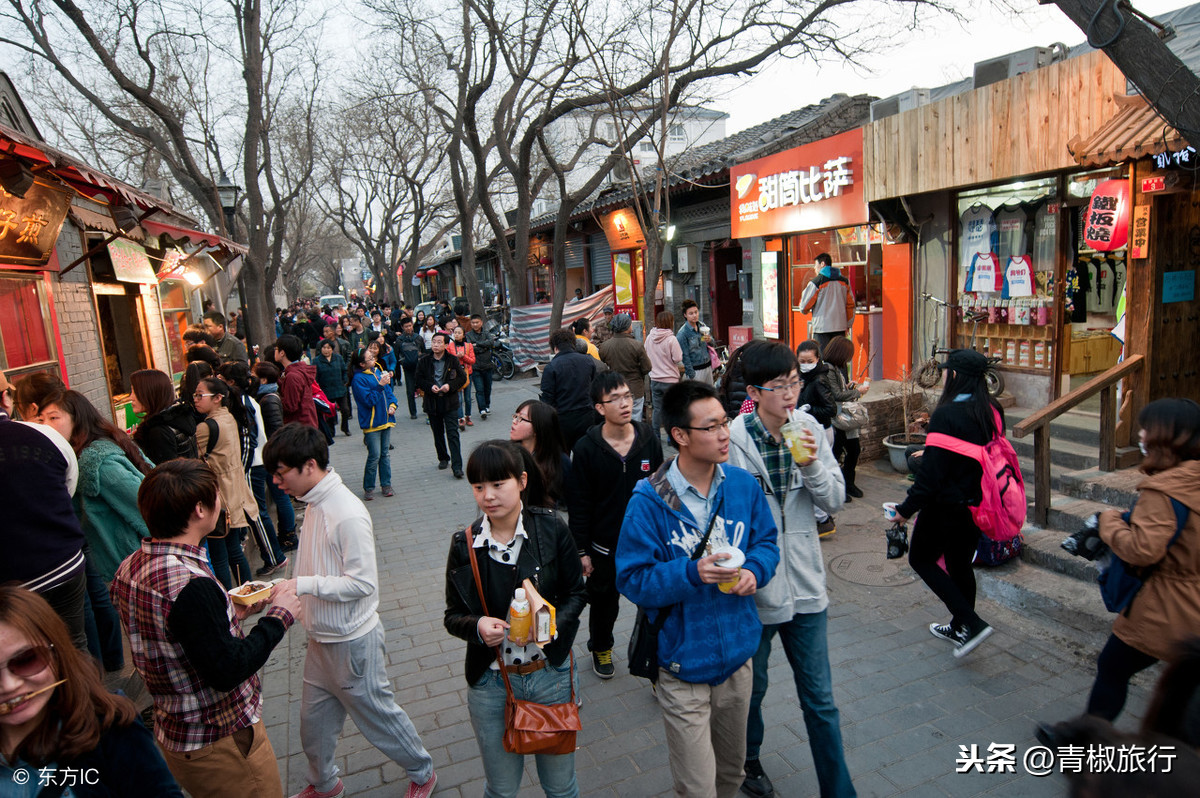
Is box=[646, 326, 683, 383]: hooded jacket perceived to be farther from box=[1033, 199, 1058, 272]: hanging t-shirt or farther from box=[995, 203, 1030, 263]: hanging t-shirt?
box=[1033, 199, 1058, 272]: hanging t-shirt

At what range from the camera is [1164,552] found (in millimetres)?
2779

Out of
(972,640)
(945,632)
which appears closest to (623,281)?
(945,632)

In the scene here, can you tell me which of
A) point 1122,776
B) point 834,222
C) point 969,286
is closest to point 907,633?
point 1122,776

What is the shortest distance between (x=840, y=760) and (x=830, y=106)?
1391 cm

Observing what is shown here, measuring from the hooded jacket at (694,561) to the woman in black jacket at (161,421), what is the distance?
3.83m

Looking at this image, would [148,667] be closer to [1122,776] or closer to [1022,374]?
[1122,776]

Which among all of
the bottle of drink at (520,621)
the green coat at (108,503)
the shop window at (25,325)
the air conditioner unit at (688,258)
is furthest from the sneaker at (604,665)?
the air conditioner unit at (688,258)

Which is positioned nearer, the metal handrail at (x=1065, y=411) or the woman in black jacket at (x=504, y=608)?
the woman in black jacket at (x=504, y=608)

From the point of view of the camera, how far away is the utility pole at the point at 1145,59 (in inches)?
146

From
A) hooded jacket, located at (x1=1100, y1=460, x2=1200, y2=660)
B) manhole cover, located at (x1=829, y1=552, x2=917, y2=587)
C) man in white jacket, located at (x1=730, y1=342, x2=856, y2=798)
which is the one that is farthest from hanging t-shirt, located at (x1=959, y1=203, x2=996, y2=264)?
man in white jacket, located at (x1=730, y1=342, x2=856, y2=798)

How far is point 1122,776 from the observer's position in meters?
1.29

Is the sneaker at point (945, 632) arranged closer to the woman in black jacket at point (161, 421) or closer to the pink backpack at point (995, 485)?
the pink backpack at point (995, 485)

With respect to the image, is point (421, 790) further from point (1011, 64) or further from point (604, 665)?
point (1011, 64)

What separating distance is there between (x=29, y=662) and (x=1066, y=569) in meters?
5.61
